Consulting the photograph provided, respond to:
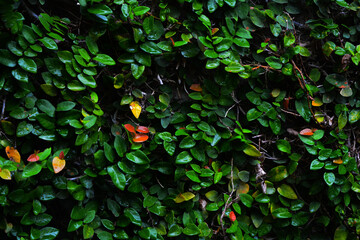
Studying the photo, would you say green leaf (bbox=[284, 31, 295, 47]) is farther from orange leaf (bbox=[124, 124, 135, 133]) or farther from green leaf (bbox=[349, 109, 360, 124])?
orange leaf (bbox=[124, 124, 135, 133])

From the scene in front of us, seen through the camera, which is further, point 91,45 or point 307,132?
point 307,132

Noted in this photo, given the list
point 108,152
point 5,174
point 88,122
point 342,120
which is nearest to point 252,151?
point 342,120

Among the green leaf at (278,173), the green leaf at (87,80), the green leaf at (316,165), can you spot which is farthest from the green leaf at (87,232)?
the green leaf at (316,165)

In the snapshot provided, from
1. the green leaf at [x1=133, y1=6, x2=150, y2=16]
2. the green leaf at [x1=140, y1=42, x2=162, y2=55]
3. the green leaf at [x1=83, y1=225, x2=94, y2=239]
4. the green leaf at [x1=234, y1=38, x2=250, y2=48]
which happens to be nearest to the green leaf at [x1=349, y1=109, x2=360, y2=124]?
the green leaf at [x1=234, y1=38, x2=250, y2=48]

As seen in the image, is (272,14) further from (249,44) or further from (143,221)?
(143,221)

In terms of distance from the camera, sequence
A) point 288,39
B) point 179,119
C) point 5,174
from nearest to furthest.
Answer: point 5,174 → point 179,119 → point 288,39

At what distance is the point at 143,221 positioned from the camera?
1.52 m

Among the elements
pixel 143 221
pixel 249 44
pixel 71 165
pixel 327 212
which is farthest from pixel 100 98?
pixel 327 212

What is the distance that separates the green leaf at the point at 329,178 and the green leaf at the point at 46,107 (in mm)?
1461

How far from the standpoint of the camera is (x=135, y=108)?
1.50m

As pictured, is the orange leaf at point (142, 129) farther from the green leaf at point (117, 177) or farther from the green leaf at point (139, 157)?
the green leaf at point (117, 177)

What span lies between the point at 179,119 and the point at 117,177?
1.45 ft

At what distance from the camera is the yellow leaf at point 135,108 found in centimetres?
149

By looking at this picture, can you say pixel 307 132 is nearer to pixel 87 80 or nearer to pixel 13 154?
pixel 87 80
